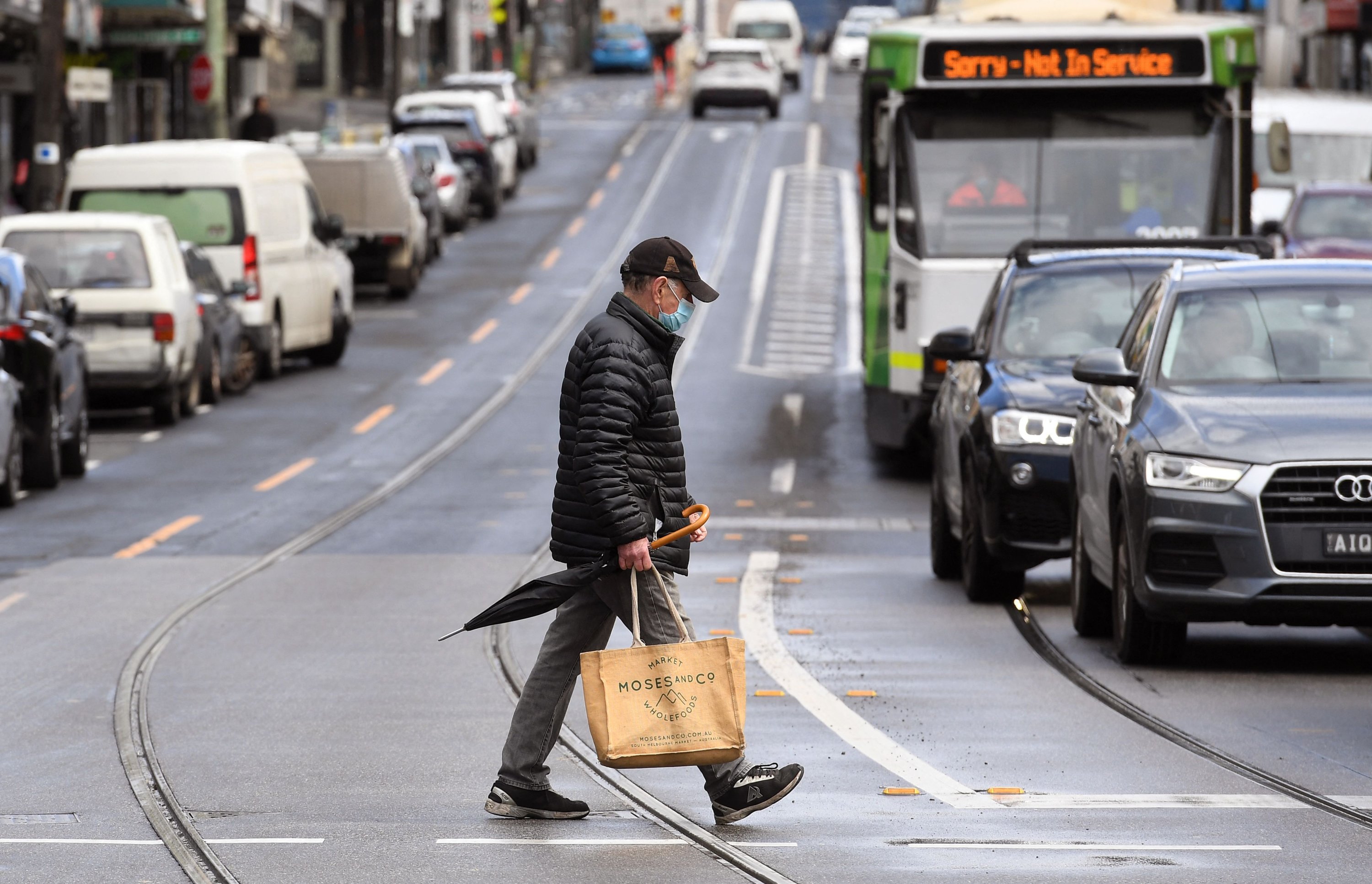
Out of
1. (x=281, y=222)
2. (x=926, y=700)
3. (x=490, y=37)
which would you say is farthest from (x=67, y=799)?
(x=490, y=37)

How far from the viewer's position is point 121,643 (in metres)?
12.2

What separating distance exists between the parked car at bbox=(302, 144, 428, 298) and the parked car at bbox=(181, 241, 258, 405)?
25.0ft

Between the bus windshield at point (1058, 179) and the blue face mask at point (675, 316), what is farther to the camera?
the bus windshield at point (1058, 179)

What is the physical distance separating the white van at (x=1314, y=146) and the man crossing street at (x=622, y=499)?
87.5 ft

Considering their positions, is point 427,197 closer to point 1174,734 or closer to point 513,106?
point 513,106

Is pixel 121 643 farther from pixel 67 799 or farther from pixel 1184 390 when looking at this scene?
pixel 1184 390

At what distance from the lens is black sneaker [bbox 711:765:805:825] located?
7.80 m

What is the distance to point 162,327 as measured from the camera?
925 inches

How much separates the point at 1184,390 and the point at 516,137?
143 ft

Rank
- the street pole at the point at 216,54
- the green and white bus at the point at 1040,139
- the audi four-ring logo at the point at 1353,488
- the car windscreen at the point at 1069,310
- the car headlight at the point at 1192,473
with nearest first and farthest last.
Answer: the audi four-ring logo at the point at 1353,488, the car headlight at the point at 1192,473, the car windscreen at the point at 1069,310, the green and white bus at the point at 1040,139, the street pole at the point at 216,54

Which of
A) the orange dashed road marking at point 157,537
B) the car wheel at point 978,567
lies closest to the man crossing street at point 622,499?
the car wheel at point 978,567

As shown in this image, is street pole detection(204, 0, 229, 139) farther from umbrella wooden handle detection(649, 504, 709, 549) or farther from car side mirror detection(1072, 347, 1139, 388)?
umbrella wooden handle detection(649, 504, 709, 549)

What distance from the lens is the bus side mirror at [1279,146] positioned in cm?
2059

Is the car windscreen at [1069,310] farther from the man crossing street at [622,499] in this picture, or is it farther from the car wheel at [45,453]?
the car wheel at [45,453]
